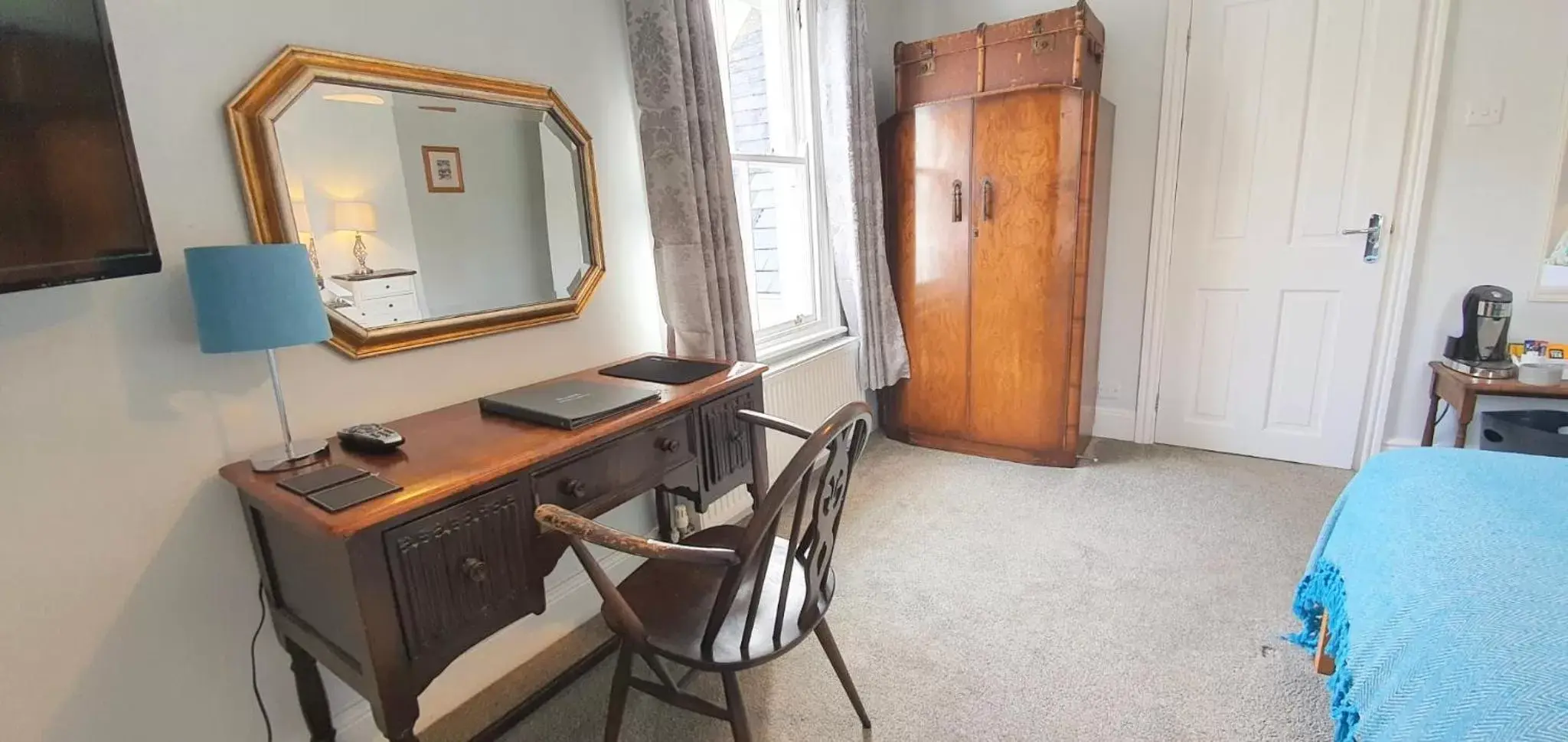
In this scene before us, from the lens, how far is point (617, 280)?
2051mm

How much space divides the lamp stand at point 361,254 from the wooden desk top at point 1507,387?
3.54 m

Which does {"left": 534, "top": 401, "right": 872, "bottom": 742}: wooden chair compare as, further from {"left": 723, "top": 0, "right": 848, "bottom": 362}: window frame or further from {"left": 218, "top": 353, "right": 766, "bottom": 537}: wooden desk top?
{"left": 723, "top": 0, "right": 848, "bottom": 362}: window frame

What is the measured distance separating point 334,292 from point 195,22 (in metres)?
0.53

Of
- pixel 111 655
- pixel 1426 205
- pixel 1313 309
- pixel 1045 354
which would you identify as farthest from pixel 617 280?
pixel 1426 205

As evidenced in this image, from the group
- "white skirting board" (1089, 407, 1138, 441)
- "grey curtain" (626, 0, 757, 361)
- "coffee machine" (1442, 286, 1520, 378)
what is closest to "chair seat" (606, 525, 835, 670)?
"grey curtain" (626, 0, 757, 361)

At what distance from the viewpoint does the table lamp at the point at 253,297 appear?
1.10 metres

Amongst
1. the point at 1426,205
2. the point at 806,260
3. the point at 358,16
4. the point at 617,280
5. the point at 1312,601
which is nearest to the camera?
the point at 358,16

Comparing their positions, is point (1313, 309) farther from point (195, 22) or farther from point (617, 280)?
point (195, 22)

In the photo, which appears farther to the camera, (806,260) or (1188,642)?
(806,260)

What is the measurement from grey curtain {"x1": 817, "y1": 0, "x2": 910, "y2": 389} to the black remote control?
2092mm

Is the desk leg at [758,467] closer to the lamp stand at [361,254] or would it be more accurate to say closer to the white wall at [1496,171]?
the lamp stand at [361,254]

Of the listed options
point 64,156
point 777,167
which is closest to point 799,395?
point 777,167

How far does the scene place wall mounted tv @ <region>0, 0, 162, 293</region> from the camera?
0.92m

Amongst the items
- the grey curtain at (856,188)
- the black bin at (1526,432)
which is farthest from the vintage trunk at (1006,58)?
the black bin at (1526,432)
